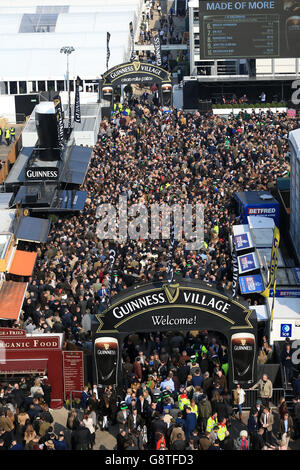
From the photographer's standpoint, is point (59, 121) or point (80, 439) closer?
point (80, 439)

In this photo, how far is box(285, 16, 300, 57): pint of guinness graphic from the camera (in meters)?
53.5

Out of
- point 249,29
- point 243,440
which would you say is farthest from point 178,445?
point 249,29

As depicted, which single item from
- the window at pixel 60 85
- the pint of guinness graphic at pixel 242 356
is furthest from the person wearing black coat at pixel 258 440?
the window at pixel 60 85

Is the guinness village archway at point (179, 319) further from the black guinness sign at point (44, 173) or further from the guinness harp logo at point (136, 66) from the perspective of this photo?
the guinness harp logo at point (136, 66)

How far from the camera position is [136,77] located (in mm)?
54781

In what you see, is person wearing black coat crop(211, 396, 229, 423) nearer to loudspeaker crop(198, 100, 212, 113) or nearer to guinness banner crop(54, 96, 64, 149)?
guinness banner crop(54, 96, 64, 149)

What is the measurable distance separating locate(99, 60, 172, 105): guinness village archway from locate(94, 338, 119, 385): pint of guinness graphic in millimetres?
31062

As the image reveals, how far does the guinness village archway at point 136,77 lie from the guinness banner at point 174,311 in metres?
31.1

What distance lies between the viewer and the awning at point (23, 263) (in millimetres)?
32500

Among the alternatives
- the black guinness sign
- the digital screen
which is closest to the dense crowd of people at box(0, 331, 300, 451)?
the black guinness sign

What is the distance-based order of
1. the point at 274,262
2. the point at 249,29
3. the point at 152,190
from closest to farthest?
the point at 274,262
the point at 152,190
the point at 249,29

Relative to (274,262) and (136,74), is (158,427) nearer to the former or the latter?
(274,262)

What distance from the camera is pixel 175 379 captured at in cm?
2488

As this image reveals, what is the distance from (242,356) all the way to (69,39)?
44.9 meters
